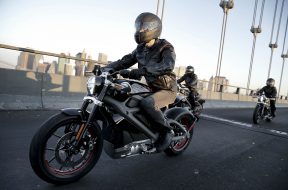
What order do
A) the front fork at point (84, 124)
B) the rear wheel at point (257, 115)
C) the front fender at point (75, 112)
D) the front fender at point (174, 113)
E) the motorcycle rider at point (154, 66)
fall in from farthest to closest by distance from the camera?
1. the rear wheel at point (257, 115)
2. the front fender at point (174, 113)
3. the motorcycle rider at point (154, 66)
4. the front fork at point (84, 124)
5. the front fender at point (75, 112)

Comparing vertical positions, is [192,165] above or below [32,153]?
below

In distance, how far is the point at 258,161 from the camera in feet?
15.8

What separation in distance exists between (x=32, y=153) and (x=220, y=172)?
2567 millimetres

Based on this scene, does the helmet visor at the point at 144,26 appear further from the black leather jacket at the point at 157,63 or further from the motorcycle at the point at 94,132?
the motorcycle at the point at 94,132

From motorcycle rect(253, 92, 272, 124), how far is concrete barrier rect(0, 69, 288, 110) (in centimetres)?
646

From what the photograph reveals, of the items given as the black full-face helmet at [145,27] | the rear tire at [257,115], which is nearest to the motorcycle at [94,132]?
the black full-face helmet at [145,27]

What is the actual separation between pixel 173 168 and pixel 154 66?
4.90ft

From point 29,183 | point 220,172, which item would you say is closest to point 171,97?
point 220,172

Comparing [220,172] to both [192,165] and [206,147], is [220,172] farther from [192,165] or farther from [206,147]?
[206,147]

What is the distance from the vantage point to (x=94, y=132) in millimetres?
3131

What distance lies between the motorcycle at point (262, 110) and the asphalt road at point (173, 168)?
15.6 ft

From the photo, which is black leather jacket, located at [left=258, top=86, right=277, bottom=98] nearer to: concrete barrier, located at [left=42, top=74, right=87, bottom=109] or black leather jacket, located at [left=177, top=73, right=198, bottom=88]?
black leather jacket, located at [left=177, top=73, right=198, bottom=88]

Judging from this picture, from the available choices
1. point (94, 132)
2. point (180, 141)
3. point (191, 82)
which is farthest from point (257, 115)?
point (94, 132)

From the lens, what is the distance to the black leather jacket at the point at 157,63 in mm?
3533
